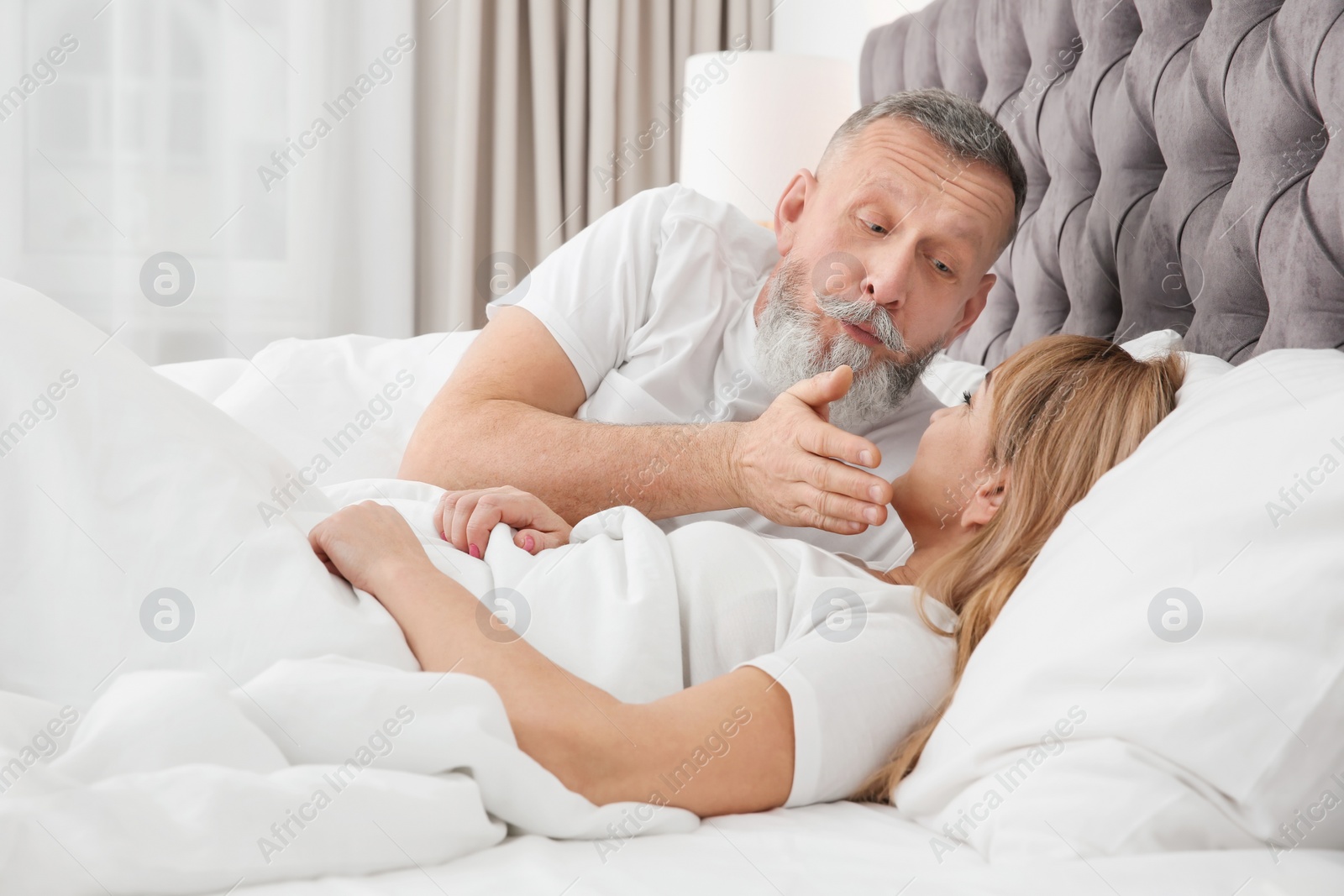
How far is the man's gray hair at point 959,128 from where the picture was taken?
4.70 feet

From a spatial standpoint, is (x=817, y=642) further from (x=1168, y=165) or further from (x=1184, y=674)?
(x=1168, y=165)

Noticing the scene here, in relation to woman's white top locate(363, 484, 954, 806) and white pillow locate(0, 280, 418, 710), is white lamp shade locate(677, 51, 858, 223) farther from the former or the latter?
white pillow locate(0, 280, 418, 710)

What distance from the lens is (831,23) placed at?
2.85 m

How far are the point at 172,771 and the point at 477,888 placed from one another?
19 cm

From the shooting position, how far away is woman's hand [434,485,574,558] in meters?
1.09

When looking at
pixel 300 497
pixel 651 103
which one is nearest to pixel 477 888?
pixel 300 497

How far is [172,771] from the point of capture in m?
0.61

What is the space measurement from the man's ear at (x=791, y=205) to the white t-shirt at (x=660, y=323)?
0.08 metres

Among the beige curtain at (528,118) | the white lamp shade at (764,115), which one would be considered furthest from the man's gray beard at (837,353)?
the beige curtain at (528,118)

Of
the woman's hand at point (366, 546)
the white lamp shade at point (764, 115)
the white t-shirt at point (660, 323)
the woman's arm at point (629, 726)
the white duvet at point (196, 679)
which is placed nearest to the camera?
the white duvet at point (196, 679)

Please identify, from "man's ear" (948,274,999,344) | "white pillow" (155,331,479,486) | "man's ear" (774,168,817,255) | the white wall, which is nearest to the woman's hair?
"man's ear" (948,274,999,344)

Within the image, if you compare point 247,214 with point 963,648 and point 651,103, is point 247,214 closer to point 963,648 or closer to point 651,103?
point 651,103

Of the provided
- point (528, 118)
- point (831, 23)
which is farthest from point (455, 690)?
point (528, 118)

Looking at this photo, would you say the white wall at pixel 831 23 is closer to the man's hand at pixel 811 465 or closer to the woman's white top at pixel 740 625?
the man's hand at pixel 811 465
